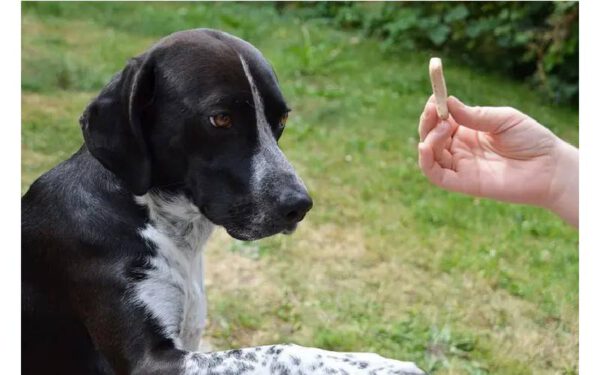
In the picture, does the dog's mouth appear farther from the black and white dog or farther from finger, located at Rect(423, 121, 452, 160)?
→ finger, located at Rect(423, 121, 452, 160)

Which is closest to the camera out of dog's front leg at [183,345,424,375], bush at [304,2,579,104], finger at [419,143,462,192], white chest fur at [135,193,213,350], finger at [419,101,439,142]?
dog's front leg at [183,345,424,375]

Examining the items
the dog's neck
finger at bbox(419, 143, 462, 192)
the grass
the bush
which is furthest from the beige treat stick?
the bush

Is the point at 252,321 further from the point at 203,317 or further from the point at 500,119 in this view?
the point at 500,119

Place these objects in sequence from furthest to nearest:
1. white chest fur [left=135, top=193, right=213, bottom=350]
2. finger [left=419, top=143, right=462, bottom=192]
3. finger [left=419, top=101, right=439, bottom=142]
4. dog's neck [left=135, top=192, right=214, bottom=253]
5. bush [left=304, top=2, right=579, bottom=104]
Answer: bush [left=304, top=2, right=579, bottom=104] → finger [left=419, top=143, right=462, bottom=192] → finger [left=419, top=101, right=439, bottom=142] → dog's neck [left=135, top=192, right=214, bottom=253] → white chest fur [left=135, top=193, right=213, bottom=350]

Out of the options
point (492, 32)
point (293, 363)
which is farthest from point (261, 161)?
point (492, 32)

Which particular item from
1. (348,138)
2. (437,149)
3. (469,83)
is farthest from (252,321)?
(469,83)

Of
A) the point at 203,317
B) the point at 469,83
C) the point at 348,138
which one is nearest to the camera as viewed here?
the point at 203,317

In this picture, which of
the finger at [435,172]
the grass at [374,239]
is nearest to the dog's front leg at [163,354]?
the finger at [435,172]

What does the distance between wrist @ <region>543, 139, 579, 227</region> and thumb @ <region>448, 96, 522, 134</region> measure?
24cm

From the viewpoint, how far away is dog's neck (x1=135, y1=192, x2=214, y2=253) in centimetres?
286

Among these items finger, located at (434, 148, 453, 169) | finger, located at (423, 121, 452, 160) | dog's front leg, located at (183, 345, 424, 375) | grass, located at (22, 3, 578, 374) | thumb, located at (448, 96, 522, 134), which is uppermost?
thumb, located at (448, 96, 522, 134)

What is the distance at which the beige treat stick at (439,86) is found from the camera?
9.75 ft

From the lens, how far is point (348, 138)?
26.2ft

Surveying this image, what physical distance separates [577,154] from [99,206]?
1941 millimetres
